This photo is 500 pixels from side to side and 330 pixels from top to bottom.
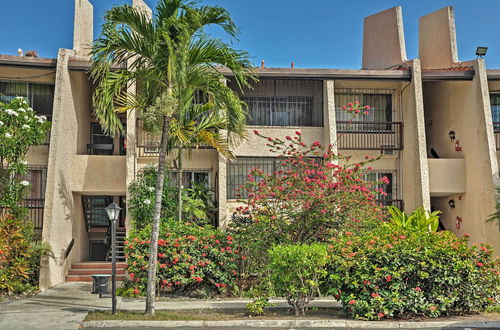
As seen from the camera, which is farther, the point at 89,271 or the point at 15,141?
the point at 89,271

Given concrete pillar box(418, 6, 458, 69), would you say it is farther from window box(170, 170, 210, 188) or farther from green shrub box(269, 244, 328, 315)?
green shrub box(269, 244, 328, 315)

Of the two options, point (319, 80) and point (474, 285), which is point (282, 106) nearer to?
point (319, 80)

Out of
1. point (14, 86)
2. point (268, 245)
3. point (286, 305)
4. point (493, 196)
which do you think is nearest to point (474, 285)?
point (286, 305)

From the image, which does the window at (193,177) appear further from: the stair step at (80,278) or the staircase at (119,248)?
the stair step at (80,278)

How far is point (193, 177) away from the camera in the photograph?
1884 cm

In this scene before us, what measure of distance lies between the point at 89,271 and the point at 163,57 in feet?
28.7

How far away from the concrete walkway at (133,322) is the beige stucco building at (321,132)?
9.73ft

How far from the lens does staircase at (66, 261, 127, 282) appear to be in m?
17.6

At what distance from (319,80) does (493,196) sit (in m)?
6.57

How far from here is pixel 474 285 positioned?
1194 centimetres

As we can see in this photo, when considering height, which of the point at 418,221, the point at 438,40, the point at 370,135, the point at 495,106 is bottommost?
the point at 418,221

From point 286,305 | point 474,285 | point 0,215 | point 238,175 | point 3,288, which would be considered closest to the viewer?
point 474,285

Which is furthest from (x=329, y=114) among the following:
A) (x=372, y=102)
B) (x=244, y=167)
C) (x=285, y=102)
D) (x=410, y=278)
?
(x=410, y=278)

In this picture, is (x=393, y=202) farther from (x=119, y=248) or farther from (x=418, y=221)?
(x=119, y=248)
